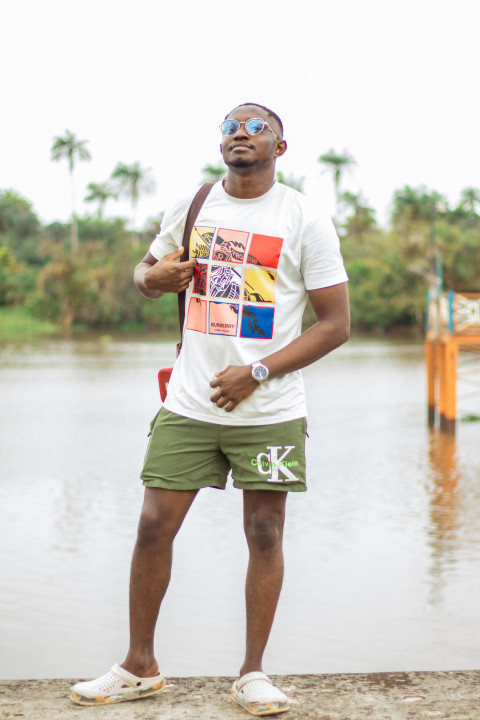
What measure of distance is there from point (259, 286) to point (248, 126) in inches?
19.6

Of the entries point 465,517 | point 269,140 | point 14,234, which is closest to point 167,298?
point 14,234

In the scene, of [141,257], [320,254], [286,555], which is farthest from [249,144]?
[141,257]

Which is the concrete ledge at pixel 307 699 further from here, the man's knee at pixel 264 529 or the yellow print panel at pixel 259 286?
the yellow print panel at pixel 259 286

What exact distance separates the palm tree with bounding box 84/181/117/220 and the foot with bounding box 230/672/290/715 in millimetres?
74097

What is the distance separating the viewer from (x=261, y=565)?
298 centimetres

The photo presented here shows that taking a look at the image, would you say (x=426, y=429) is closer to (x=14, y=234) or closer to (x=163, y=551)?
(x=163, y=551)

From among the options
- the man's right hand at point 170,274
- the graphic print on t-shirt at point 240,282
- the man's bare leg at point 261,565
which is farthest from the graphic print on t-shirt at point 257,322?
the man's bare leg at point 261,565

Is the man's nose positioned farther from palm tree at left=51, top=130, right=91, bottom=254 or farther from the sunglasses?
palm tree at left=51, top=130, right=91, bottom=254

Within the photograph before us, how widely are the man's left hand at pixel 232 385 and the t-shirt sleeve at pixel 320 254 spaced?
0.34 meters

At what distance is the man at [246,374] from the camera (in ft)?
9.66

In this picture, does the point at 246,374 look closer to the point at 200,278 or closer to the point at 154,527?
the point at 200,278

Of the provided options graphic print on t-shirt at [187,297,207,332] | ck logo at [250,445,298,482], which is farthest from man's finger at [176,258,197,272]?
ck logo at [250,445,298,482]

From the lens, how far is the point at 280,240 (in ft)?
9.64

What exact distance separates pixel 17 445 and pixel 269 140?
1263 centimetres
